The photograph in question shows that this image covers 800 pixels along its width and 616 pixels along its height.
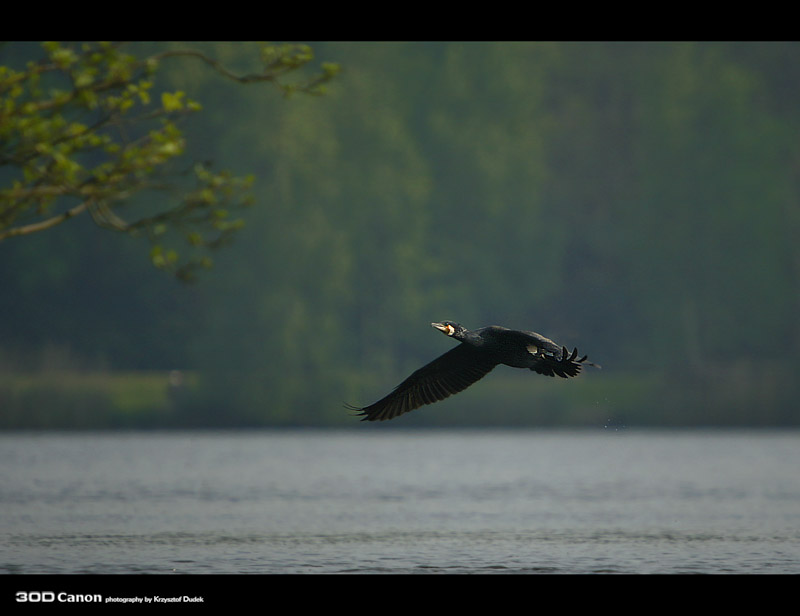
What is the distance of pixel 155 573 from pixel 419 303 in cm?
3675

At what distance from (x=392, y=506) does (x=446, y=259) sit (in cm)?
3229

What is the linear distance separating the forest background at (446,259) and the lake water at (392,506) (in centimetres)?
1091

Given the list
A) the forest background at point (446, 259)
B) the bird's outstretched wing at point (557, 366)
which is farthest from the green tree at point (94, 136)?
the forest background at point (446, 259)

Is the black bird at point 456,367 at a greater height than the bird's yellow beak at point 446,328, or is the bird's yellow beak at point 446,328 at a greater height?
the bird's yellow beak at point 446,328

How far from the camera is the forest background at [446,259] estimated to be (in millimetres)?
49844

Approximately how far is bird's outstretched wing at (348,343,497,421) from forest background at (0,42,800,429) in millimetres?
31869

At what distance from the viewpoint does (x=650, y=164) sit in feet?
193

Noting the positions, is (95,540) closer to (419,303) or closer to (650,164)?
(419,303)

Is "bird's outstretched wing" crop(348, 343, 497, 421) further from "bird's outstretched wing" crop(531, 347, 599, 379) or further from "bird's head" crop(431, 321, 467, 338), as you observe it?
"bird's outstretched wing" crop(531, 347, 599, 379)

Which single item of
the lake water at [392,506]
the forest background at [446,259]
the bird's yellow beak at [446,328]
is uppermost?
the forest background at [446,259]

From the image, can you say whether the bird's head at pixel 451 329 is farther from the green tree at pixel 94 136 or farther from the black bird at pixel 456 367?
the green tree at pixel 94 136

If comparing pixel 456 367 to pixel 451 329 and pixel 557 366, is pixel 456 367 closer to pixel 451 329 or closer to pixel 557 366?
pixel 451 329

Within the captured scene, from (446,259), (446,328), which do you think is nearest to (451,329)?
(446,328)
